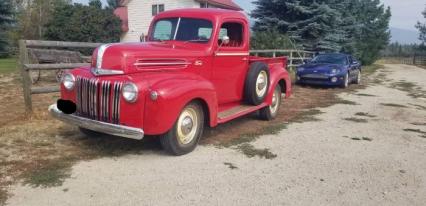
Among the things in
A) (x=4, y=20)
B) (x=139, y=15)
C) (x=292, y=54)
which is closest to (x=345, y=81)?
(x=292, y=54)

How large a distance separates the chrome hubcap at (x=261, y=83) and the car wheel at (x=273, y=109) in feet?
1.71

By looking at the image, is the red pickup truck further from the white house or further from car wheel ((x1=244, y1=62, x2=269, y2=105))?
the white house

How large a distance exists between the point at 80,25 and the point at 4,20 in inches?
207

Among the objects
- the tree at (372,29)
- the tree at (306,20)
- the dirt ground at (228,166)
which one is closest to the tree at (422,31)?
the tree at (372,29)

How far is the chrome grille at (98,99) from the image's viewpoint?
5324mm

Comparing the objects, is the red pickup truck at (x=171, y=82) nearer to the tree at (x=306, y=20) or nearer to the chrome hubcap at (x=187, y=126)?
the chrome hubcap at (x=187, y=126)

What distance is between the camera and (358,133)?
24.7 ft

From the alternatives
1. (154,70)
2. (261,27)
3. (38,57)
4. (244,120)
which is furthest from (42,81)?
(261,27)

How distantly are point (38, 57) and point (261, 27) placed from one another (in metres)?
14.7

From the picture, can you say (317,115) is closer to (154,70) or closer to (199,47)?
(199,47)

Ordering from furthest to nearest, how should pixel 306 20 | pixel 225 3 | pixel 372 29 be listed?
pixel 372 29, pixel 225 3, pixel 306 20

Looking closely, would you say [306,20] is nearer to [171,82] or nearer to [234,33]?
[234,33]

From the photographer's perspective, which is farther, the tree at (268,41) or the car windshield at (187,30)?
the tree at (268,41)

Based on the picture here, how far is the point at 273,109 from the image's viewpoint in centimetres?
867
